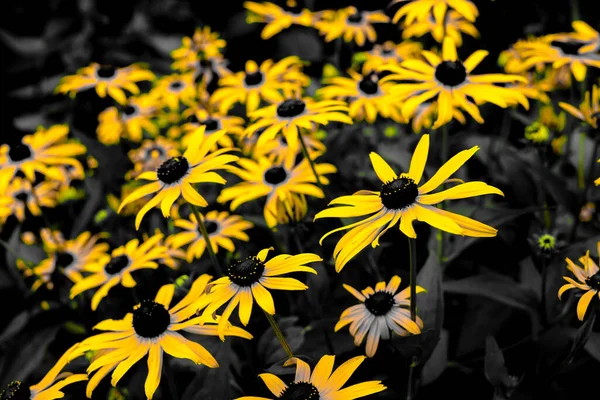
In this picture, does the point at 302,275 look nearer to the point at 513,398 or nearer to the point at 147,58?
the point at 513,398

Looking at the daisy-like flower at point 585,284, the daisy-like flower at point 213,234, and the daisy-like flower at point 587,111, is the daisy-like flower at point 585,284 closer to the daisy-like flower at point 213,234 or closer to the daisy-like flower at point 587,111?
the daisy-like flower at point 587,111

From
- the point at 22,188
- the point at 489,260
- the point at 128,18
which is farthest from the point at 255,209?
the point at 128,18

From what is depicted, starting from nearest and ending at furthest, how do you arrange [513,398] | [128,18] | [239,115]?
1. [513,398]
2. [239,115]
3. [128,18]

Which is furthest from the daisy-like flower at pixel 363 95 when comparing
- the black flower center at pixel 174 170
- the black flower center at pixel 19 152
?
the black flower center at pixel 19 152

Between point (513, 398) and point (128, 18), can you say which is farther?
point (128, 18)

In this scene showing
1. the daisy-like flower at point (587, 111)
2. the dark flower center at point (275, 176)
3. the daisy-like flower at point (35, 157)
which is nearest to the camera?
the daisy-like flower at point (587, 111)

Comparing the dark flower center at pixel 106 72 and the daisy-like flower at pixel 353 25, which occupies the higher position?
the daisy-like flower at pixel 353 25

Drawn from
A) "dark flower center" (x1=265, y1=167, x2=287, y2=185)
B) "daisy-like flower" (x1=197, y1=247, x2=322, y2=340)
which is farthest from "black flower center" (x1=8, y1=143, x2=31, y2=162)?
"daisy-like flower" (x1=197, y1=247, x2=322, y2=340)

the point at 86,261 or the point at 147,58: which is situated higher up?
the point at 86,261
